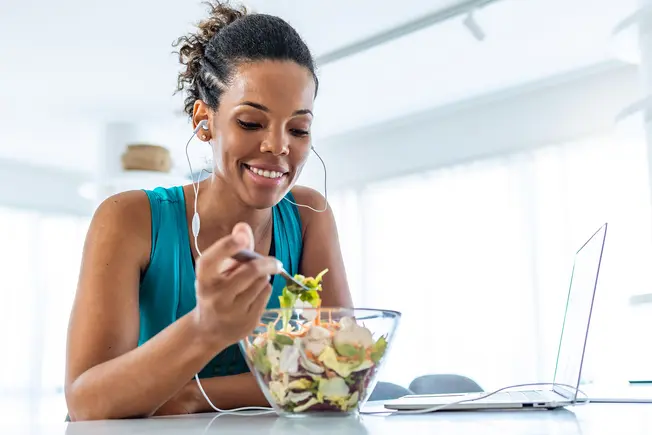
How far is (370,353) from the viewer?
84 centimetres

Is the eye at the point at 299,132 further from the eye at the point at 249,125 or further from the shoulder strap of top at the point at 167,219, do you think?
the shoulder strap of top at the point at 167,219

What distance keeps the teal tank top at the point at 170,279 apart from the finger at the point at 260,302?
0.59 metres

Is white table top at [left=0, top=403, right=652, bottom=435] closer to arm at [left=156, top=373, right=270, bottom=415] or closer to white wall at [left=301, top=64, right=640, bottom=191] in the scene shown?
arm at [left=156, top=373, right=270, bottom=415]

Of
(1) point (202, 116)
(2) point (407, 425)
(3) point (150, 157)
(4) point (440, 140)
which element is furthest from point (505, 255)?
(2) point (407, 425)

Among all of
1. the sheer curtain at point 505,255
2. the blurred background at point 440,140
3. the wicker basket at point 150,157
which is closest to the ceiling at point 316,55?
the blurred background at point 440,140

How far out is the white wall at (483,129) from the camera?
5.28m

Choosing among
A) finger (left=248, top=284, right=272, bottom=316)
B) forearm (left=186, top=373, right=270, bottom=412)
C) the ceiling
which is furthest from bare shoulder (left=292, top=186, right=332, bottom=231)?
the ceiling

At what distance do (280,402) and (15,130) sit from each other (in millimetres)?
6398

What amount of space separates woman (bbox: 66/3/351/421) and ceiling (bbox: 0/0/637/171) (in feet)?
7.82

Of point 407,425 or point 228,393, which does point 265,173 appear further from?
point 407,425

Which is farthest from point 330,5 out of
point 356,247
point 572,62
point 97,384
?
point 97,384

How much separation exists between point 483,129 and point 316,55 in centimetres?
294

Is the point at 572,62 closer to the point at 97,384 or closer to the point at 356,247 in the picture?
the point at 356,247

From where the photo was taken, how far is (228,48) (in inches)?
51.9
